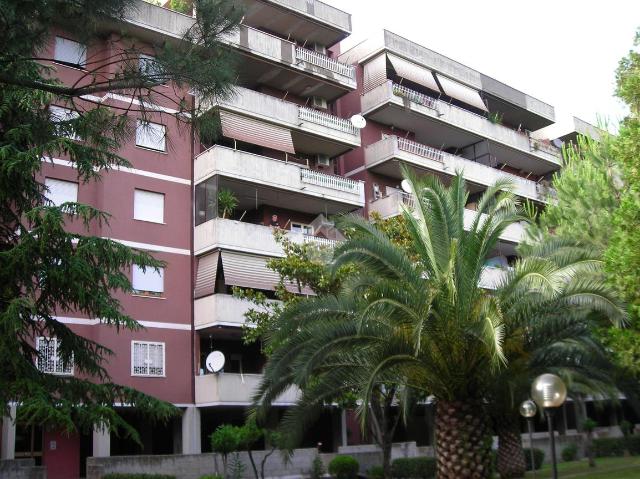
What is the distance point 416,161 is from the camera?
1379 inches

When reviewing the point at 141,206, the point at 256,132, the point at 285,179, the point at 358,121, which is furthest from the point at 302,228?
the point at 141,206

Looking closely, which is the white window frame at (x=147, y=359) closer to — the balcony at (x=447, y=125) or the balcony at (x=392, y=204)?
the balcony at (x=392, y=204)

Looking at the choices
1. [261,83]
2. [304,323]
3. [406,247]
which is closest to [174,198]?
[261,83]

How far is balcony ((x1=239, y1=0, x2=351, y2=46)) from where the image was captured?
105 feet

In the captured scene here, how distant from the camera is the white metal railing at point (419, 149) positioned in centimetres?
3459

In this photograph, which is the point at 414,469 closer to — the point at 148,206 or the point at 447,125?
the point at 148,206

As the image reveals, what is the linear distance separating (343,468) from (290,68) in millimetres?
16006

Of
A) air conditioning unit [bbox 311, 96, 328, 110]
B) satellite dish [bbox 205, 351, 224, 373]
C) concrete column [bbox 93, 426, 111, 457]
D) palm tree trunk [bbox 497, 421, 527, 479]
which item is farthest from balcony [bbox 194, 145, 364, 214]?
palm tree trunk [bbox 497, 421, 527, 479]

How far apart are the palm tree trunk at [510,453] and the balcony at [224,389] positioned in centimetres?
811

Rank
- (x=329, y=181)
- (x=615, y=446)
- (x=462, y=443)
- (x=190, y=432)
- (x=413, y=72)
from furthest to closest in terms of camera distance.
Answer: (x=413, y=72), (x=615, y=446), (x=329, y=181), (x=190, y=432), (x=462, y=443)

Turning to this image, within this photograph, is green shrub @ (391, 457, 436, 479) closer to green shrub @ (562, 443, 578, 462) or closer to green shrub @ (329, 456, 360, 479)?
green shrub @ (329, 456, 360, 479)

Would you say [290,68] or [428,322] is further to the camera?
[290,68]

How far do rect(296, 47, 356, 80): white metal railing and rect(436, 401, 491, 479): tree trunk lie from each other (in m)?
19.9

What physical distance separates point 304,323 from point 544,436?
942 inches
